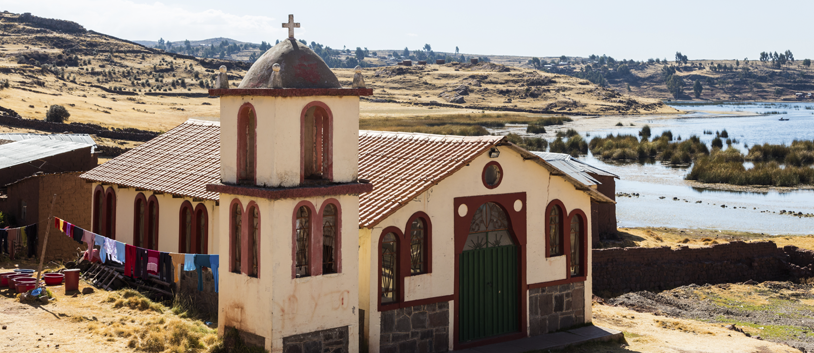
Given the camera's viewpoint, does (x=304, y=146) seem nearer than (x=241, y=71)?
Yes

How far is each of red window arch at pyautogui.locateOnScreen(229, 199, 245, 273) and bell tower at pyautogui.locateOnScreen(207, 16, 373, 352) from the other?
16mm

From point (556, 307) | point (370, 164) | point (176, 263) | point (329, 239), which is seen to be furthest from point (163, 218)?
point (556, 307)

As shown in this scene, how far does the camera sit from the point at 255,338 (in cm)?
1330

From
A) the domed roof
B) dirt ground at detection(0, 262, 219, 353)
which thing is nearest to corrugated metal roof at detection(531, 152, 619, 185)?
dirt ground at detection(0, 262, 219, 353)

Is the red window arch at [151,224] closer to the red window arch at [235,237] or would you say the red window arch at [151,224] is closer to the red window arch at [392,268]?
the red window arch at [235,237]

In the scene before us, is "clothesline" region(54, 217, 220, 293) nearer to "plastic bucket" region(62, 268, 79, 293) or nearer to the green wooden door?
"plastic bucket" region(62, 268, 79, 293)

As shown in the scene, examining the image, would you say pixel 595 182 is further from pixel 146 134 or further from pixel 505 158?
pixel 146 134

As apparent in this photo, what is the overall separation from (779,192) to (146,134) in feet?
112

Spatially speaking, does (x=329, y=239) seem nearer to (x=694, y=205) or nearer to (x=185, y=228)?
(x=185, y=228)

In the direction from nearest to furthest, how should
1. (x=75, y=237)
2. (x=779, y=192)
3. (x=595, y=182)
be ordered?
(x=75, y=237), (x=595, y=182), (x=779, y=192)

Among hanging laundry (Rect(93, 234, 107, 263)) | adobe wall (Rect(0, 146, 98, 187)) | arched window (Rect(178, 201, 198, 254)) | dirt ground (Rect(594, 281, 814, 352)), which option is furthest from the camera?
adobe wall (Rect(0, 146, 98, 187))

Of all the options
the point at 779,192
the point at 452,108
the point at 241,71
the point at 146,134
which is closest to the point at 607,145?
the point at 779,192

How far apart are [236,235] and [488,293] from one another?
5055 mm

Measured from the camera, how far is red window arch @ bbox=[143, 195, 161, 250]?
62.8ft
